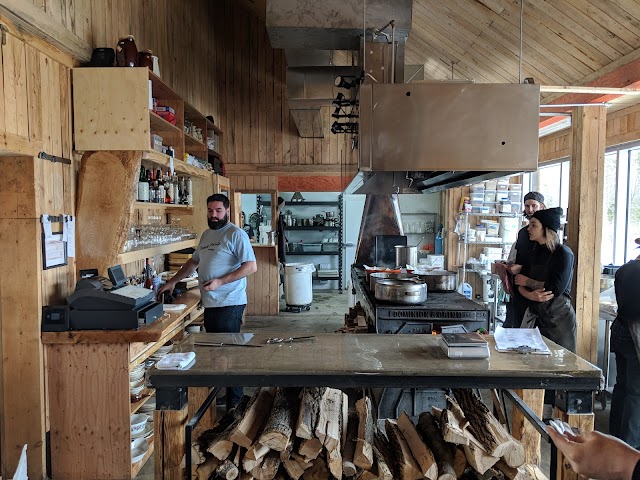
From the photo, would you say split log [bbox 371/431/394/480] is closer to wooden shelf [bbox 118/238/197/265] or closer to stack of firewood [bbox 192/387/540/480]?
stack of firewood [bbox 192/387/540/480]

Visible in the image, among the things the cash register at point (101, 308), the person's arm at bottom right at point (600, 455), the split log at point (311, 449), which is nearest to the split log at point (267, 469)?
the split log at point (311, 449)

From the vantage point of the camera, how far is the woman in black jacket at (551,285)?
11.0ft

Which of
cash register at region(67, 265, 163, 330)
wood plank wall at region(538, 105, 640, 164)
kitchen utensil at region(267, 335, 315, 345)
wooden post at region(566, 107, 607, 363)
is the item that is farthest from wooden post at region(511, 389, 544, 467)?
wood plank wall at region(538, 105, 640, 164)

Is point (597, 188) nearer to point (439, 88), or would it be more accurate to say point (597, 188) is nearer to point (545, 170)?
point (439, 88)

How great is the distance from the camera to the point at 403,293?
10.3 feet

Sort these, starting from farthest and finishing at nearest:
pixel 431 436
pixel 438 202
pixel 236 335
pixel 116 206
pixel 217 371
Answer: pixel 438 202 → pixel 116 206 → pixel 236 335 → pixel 431 436 → pixel 217 371

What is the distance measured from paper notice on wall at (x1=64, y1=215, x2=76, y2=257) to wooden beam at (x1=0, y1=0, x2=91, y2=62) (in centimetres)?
106

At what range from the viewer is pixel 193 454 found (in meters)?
1.90

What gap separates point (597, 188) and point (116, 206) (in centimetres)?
356

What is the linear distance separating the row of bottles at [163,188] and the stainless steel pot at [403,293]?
2.09 meters

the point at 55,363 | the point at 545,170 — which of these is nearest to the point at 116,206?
the point at 55,363

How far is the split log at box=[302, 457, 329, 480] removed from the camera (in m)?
1.92

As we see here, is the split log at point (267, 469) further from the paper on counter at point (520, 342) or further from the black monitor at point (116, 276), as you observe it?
the black monitor at point (116, 276)

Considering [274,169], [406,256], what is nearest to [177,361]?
[406,256]
